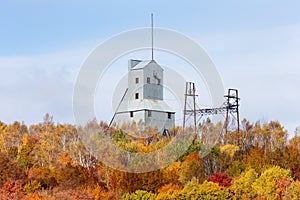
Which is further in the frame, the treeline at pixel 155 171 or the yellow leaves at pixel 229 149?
the yellow leaves at pixel 229 149

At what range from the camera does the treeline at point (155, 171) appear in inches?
1114

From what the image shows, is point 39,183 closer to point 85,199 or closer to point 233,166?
point 85,199

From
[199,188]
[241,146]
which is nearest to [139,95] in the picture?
[241,146]

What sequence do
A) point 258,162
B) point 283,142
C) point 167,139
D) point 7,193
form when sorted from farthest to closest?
point 283,142 → point 167,139 → point 258,162 → point 7,193

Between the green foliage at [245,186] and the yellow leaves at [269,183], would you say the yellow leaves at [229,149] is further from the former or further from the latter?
the green foliage at [245,186]

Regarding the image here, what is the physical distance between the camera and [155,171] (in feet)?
109

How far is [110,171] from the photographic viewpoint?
34938 mm

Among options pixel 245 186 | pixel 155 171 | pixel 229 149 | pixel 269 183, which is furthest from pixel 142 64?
pixel 269 183

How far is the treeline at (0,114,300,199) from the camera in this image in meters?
28.3

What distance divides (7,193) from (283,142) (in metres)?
24.6

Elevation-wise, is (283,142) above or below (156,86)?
below

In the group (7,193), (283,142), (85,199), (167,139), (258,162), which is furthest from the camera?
(283,142)

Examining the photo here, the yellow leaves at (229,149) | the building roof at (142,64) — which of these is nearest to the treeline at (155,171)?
the yellow leaves at (229,149)

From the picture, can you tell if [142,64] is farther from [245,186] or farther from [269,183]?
[269,183]
